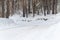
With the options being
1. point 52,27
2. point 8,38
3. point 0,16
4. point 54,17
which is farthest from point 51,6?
point 8,38

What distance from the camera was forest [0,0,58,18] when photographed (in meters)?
1.49

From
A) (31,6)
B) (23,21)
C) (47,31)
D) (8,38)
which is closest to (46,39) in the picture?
(47,31)

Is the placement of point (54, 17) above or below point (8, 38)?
above

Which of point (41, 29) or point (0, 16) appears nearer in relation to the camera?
point (41, 29)

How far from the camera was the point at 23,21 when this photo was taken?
1.43 meters

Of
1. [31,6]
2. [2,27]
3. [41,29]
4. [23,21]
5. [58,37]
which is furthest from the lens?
[31,6]

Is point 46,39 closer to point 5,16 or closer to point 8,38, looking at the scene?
point 8,38

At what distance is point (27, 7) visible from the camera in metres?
1.53

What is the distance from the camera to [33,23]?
54.8 inches

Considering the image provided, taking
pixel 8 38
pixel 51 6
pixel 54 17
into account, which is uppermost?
pixel 51 6

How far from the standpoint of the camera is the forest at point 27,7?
4.88 ft

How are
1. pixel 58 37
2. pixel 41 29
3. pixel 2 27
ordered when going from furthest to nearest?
pixel 2 27 → pixel 41 29 → pixel 58 37

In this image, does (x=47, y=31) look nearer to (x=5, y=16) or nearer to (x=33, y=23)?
(x=33, y=23)

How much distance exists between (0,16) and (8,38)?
0.43 meters
